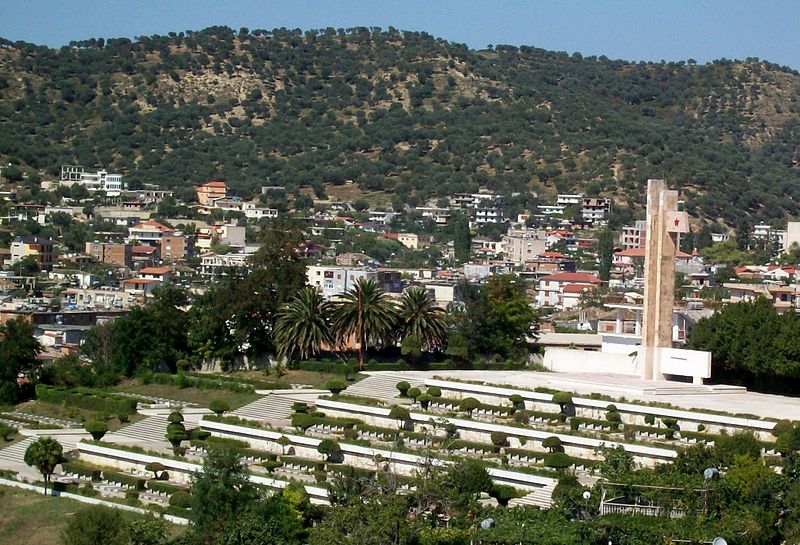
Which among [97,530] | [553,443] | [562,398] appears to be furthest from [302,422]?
[97,530]

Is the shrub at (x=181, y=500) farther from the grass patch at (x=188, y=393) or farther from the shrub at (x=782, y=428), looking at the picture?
the shrub at (x=782, y=428)

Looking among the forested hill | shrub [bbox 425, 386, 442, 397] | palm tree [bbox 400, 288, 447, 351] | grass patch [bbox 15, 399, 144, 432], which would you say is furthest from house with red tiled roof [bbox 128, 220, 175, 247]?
shrub [bbox 425, 386, 442, 397]

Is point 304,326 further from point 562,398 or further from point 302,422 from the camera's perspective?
point 562,398

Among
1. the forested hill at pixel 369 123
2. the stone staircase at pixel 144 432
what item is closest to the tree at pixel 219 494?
the stone staircase at pixel 144 432

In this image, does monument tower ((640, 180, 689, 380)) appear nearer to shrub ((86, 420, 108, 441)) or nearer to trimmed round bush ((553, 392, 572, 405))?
trimmed round bush ((553, 392, 572, 405))

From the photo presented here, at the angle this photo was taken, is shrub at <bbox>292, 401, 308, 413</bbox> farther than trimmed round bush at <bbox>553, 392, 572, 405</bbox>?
Yes
